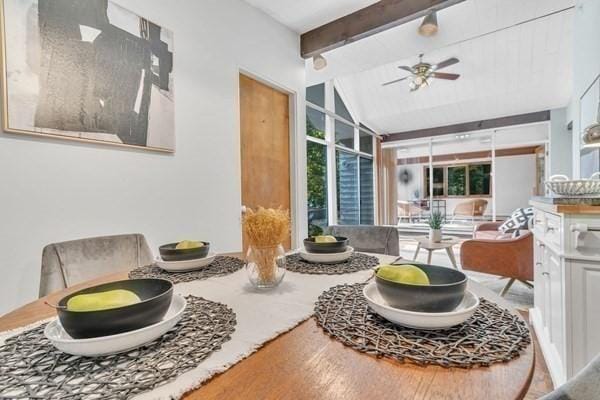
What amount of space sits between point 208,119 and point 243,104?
53 centimetres

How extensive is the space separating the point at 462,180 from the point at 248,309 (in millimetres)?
10094

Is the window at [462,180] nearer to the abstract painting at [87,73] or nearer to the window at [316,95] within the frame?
the window at [316,95]

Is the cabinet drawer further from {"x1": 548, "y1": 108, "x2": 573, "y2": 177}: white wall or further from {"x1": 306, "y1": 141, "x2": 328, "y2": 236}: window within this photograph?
{"x1": 548, "y1": 108, "x2": 573, "y2": 177}: white wall

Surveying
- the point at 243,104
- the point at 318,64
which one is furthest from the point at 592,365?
the point at 318,64

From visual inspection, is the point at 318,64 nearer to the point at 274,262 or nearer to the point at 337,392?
the point at 274,262

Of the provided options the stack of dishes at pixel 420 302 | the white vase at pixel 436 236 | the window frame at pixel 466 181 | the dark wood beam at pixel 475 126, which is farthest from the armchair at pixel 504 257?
the window frame at pixel 466 181

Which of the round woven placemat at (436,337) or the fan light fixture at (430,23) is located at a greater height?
the fan light fixture at (430,23)

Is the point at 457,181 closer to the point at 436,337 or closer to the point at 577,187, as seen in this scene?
the point at 577,187

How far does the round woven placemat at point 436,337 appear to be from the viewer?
0.52 m

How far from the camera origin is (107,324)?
1.76 feet

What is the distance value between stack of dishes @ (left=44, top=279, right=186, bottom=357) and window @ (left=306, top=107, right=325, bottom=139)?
4.19 meters

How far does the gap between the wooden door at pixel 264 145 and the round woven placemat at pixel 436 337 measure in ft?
Result: 6.58

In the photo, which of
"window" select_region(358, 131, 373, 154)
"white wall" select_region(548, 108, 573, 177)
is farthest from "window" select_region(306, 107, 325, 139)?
"white wall" select_region(548, 108, 573, 177)

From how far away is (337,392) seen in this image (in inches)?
17.5
